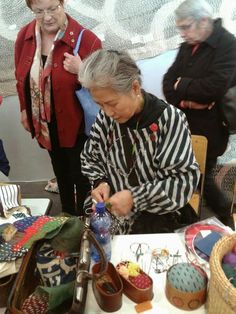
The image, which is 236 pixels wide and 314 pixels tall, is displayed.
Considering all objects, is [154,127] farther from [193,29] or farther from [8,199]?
[193,29]

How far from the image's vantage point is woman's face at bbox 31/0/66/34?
2008 millimetres

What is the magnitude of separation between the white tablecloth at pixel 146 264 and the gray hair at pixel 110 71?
0.58 meters

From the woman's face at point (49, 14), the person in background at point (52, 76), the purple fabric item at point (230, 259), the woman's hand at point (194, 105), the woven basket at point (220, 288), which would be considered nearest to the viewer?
the woven basket at point (220, 288)

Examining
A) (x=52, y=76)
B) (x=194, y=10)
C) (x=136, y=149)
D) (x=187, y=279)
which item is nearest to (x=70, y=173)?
(x=52, y=76)

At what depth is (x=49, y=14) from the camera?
205cm

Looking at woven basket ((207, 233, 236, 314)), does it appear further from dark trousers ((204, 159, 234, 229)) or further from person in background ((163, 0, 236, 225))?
dark trousers ((204, 159, 234, 229))

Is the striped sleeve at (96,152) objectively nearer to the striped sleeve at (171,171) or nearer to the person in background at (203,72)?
the striped sleeve at (171,171)

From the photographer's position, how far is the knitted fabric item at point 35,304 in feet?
3.39

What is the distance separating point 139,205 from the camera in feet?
4.73

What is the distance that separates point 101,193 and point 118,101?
410 millimetres

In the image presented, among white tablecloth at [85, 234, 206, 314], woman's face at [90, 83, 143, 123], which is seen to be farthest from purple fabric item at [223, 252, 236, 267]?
woman's face at [90, 83, 143, 123]

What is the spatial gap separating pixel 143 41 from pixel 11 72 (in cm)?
115

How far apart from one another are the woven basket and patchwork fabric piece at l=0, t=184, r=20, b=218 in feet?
3.09

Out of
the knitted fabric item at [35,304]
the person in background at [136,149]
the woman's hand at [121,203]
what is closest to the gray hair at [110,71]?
the person in background at [136,149]
